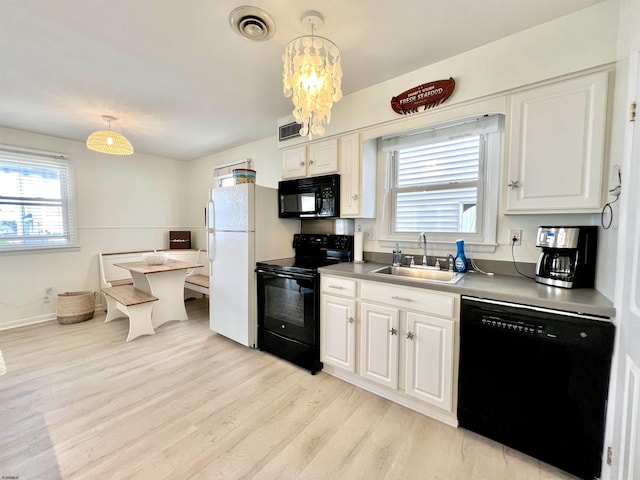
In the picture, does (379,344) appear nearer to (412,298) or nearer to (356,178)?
(412,298)

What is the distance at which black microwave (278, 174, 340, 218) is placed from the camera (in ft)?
8.29

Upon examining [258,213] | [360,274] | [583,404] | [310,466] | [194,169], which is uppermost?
[194,169]

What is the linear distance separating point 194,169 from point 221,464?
4673 mm

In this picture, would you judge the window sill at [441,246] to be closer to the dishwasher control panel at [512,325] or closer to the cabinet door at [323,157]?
the dishwasher control panel at [512,325]

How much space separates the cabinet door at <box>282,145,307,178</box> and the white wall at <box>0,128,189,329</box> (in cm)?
300

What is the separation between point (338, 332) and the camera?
2166 mm

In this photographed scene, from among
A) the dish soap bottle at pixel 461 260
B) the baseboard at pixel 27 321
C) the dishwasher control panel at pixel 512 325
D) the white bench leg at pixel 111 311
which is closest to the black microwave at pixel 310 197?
the dish soap bottle at pixel 461 260

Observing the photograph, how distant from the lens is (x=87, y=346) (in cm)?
281

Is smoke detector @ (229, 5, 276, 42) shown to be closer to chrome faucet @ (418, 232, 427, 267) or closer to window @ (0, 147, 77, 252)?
chrome faucet @ (418, 232, 427, 267)

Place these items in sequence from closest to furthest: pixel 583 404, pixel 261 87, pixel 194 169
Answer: pixel 583 404, pixel 261 87, pixel 194 169

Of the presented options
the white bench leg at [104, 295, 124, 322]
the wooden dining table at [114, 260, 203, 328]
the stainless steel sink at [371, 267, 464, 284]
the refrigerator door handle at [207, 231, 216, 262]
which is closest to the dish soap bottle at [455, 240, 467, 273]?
the stainless steel sink at [371, 267, 464, 284]

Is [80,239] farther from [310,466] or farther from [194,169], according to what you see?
[310,466]

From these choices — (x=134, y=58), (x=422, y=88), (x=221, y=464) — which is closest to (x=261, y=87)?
(x=134, y=58)

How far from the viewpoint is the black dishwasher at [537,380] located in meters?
1.27
